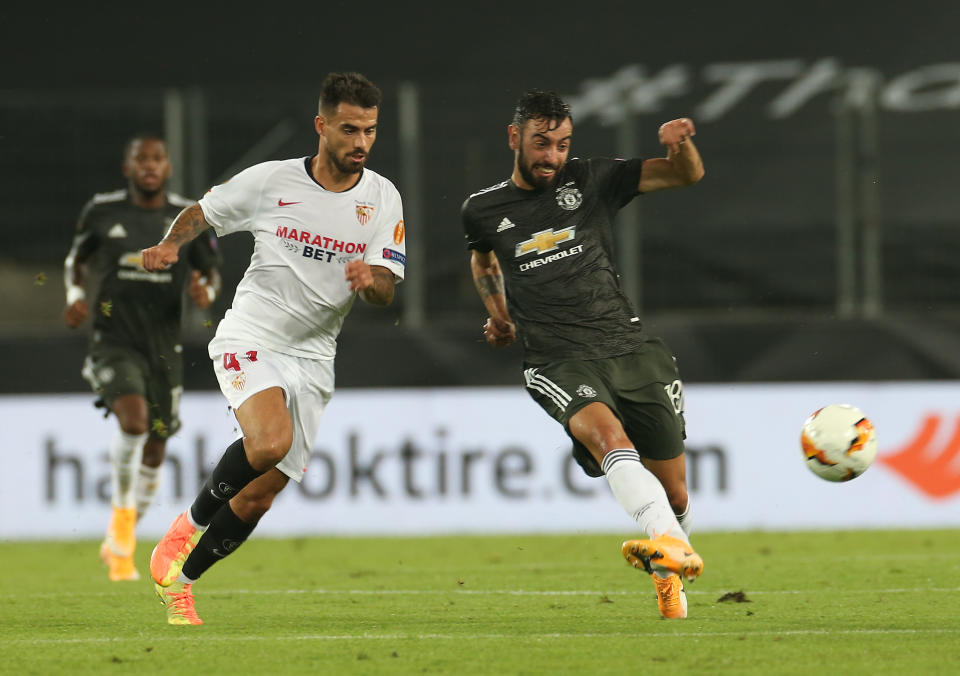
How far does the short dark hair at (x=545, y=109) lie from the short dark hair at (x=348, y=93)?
65 cm

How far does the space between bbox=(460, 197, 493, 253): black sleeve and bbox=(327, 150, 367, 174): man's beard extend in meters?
0.57

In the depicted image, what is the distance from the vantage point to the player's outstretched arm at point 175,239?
641 centimetres

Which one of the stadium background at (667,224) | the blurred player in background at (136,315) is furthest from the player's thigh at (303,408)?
the stadium background at (667,224)

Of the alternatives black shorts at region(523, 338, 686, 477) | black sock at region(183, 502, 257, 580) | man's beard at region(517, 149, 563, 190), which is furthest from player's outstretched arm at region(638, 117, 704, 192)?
black sock at region(183, 502, 257, 580)

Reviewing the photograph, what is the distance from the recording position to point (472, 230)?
7113mm

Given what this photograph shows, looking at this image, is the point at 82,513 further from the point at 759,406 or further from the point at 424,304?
the point at 759,406

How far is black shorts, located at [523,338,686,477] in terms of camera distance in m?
6.67

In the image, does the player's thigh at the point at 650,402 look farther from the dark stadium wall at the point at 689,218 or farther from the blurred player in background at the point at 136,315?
the dark stadium wall at the point at 689,218

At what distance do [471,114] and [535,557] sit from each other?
4022 mm

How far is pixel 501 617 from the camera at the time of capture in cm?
688

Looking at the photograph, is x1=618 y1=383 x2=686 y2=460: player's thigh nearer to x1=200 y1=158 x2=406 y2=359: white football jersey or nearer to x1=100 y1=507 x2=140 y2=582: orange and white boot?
x1=200 y1=158 x2=406 y2=359: white football jersey

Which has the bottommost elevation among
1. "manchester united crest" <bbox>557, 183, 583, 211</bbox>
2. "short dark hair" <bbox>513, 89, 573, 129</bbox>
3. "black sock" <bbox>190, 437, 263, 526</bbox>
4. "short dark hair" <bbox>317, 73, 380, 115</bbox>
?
"black sock" <bbox>190, 437, 263, 526</bbox>

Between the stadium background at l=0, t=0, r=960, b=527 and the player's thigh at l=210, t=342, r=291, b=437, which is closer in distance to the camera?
the player's thigh at l=210, t=342, r=291, b=437

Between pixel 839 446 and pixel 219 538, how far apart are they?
2735 millimetres
